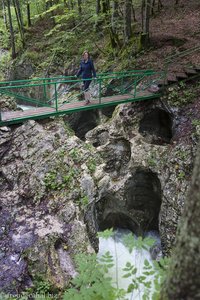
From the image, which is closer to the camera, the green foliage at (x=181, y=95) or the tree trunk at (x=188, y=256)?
the tree trunk at (x=188, y=256)

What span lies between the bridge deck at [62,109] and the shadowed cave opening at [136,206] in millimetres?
3065

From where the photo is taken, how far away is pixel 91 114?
13297 millimetres

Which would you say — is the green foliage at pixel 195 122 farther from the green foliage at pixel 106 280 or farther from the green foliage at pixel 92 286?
the green foliage at pixel 92 286

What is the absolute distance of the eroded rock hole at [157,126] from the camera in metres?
11.0

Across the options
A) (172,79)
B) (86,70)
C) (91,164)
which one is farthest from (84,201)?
(172,79)

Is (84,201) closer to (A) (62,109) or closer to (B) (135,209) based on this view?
(A) (62,109)

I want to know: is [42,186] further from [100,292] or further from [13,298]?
[100,292]

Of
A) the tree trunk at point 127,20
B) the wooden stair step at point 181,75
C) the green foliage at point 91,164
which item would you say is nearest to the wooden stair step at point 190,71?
the wooden stair step at point 181,75

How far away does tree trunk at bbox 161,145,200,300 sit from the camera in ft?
5.67

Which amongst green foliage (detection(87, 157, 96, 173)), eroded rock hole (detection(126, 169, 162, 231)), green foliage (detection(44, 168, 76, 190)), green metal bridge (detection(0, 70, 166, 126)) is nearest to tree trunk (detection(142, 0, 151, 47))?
green metal bridge (detection(0, 70, 166, 126))

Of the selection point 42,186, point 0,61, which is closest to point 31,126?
point 42,186

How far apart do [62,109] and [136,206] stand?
514cm

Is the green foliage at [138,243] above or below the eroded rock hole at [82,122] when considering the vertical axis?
above

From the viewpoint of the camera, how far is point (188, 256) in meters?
1.79
